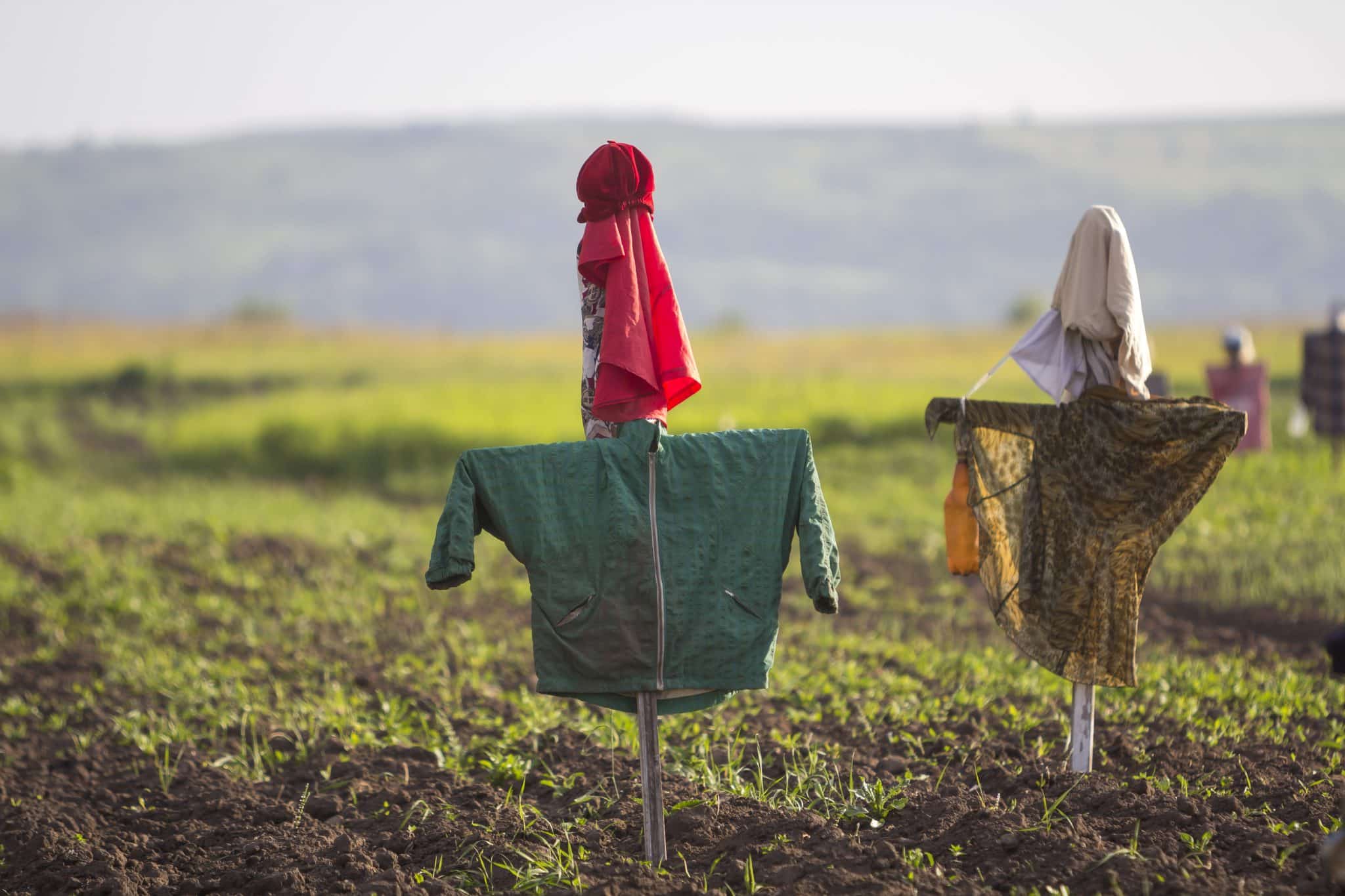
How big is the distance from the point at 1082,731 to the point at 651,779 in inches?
72.6

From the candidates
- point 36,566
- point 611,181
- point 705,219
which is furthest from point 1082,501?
point 705,219

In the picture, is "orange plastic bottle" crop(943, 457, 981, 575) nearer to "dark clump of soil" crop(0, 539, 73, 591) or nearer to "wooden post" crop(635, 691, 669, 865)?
"wooden post" crop(635, 691, 669, 865)

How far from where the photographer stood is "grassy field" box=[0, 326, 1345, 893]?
4004mm

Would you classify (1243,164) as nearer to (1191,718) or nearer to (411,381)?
(411,381)

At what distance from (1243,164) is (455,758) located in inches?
6280

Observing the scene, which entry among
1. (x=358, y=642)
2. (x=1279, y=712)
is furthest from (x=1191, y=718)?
(x=358, y=642)

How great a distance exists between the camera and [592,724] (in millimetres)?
5746

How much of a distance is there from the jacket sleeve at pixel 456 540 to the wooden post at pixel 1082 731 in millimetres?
2471

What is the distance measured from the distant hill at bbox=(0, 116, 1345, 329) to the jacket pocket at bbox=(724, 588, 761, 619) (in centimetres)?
11661

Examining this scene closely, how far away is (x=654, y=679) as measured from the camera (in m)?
3.93

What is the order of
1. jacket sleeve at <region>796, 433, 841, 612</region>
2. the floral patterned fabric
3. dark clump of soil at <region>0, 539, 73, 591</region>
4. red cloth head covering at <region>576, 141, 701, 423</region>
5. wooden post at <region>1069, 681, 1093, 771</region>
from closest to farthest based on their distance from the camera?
jacket sleeve at <region>796, 433, 841, 612</region>
red cloth head covering at <region>576, 141, 701, 423</region>
the floral patterned fabric
wooden post at <region>1069, 681, 1093, 771</region>
dark clump of soil at <region>0, 539, 73, 591</region>

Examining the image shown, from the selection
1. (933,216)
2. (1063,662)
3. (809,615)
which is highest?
(933,216)

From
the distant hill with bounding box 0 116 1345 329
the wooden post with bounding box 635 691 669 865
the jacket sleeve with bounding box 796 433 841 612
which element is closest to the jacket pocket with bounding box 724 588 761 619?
the jacket sleeve with bounding box 796 433 841 612

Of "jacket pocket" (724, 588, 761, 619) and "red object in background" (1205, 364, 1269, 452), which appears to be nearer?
"jacket pocket" (724, 588, 761, 619)
